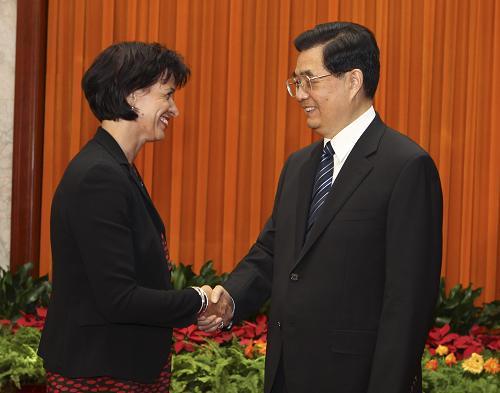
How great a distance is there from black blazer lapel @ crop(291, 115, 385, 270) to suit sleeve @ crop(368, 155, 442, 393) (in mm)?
151

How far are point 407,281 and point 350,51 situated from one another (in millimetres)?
784

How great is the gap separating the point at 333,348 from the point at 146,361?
21.6 inches

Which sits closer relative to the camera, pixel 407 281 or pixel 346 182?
pixel 407 281

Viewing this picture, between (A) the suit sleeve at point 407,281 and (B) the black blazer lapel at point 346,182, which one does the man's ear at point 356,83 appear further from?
(A) the suit sleeve at point 407,281

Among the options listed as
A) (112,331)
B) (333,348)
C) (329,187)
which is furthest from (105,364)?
(329,187)

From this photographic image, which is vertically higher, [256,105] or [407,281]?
[256,105]

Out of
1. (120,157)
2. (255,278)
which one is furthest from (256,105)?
(120,157)

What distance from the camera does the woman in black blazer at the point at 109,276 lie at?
2305 mm

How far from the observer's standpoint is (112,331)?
7.72 ft

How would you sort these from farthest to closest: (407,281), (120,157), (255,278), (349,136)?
(255,278), (349,136), (120,157), (407,281)

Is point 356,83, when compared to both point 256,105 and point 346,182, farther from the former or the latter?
point 256,105

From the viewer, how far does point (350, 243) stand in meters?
2.35

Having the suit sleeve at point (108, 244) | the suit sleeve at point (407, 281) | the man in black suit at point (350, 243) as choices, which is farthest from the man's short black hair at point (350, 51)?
the suit sleeve at point (108, 244)

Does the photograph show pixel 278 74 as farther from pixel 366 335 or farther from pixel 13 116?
pixel 366 335
